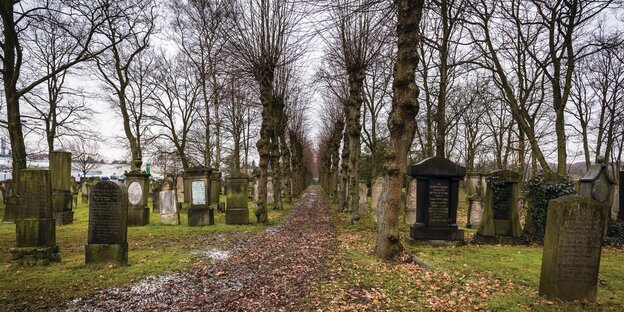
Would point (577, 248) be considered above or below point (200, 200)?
above

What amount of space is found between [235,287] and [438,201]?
6.43 m

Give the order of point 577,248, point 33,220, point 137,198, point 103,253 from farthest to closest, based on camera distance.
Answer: point 137,198, point 33,220, point 103,253, point 577,248

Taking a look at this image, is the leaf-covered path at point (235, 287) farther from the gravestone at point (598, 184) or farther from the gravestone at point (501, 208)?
the gravestone at point (598, 184)

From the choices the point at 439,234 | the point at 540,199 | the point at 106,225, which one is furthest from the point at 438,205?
the point at 106,225

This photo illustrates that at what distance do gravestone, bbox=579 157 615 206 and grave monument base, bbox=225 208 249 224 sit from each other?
11.0 metres

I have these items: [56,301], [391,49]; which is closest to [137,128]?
[391,49]

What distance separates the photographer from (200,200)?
14438 millimetres

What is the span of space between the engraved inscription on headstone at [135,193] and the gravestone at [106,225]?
284 inches

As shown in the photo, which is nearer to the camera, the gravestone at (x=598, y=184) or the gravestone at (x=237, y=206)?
the gravestone at (x=598, y=184)

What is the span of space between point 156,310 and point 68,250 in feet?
18.2

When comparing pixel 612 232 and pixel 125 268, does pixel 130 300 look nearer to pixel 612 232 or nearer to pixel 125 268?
pixel 125 268

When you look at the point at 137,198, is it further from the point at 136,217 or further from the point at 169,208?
the point at 169,208

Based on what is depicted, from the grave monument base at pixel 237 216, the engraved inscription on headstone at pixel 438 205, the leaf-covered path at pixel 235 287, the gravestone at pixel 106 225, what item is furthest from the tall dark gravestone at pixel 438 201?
the gravestone at pixel 106 225

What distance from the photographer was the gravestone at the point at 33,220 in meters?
7.41
